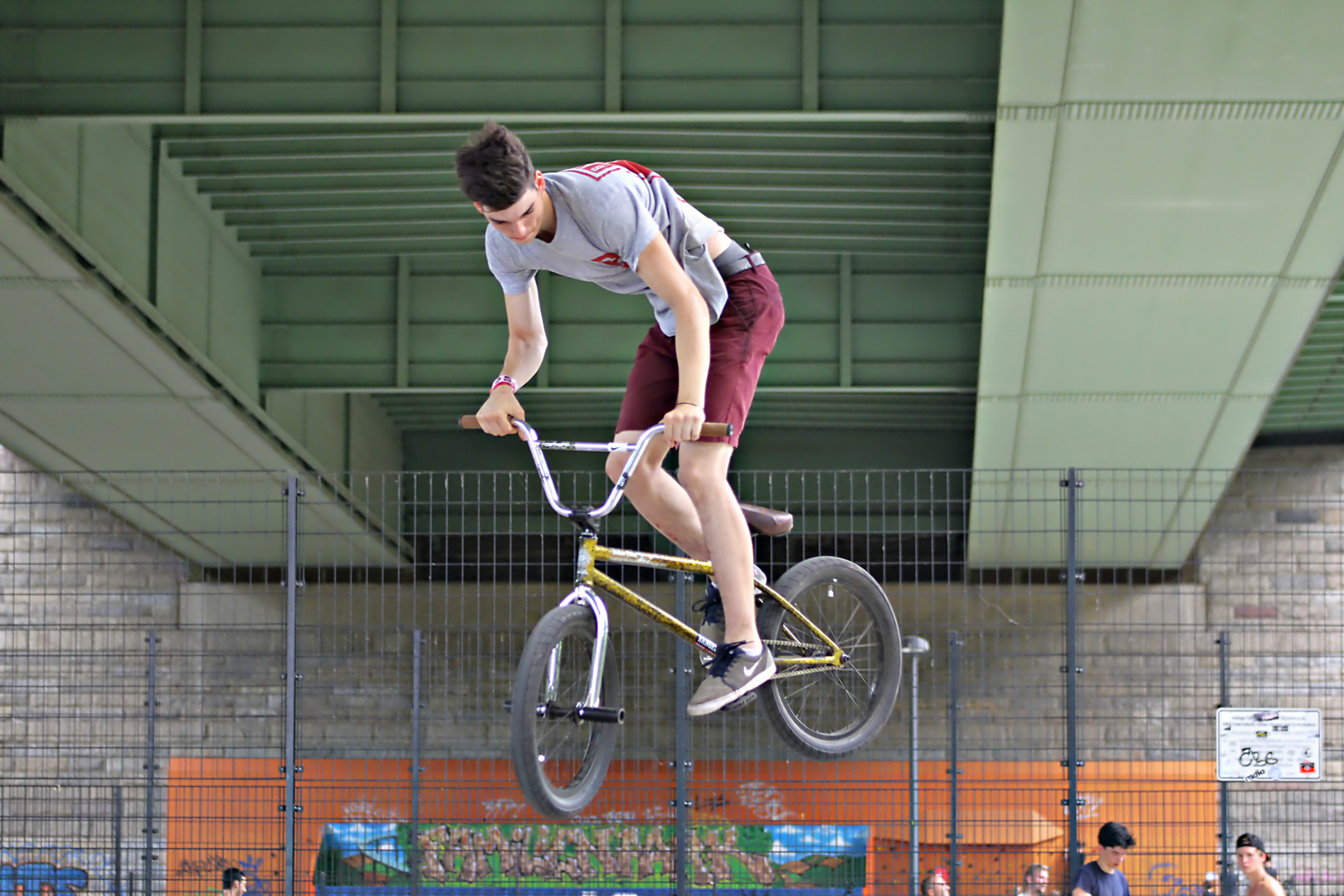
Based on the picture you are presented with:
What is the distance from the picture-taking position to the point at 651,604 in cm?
387

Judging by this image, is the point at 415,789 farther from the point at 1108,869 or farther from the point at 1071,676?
the point at 1108,869

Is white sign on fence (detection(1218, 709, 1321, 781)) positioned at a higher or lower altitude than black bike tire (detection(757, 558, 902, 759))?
lower

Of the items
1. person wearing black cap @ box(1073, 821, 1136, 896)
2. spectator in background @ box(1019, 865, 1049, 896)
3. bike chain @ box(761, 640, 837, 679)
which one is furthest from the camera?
spectator in background @ box(1019, 865, 1049, 896)

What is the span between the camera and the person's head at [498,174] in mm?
3297

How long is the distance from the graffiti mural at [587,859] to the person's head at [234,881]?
1.46 ft

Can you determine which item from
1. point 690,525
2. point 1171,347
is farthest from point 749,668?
point 1171,347

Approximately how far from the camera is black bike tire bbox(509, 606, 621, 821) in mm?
3357

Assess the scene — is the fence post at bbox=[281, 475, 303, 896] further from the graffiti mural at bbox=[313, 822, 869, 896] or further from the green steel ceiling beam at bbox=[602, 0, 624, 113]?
the green steel ceiling beam at bbox=[602, 0, 624, 113]

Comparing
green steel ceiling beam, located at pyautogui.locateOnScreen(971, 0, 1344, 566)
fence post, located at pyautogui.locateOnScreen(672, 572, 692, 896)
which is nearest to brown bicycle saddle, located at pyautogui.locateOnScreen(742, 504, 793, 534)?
fence post, located at pyautogui.locateOnScreen(672, 572, 692, 896)

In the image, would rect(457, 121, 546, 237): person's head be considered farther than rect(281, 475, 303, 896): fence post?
No

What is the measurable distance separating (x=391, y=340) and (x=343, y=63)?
9.84 feet

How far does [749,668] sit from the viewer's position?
3.86m

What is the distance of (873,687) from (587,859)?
18.7 ft

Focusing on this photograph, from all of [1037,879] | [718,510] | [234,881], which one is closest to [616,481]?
[718,510]
